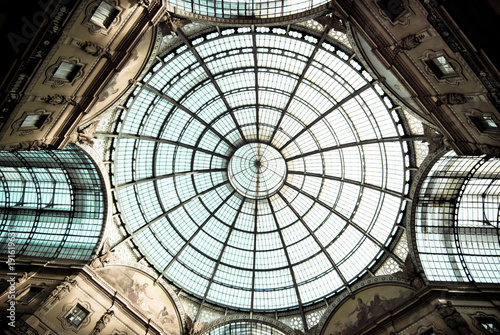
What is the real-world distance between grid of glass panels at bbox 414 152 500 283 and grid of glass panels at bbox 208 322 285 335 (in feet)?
44.8

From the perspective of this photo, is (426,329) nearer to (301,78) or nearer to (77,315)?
(301,78)

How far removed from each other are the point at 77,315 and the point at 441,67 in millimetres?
25860

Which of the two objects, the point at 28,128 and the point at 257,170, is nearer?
the point at 28,128

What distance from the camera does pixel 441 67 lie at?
15602 mm

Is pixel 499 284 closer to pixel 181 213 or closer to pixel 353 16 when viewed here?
pixel 353 16

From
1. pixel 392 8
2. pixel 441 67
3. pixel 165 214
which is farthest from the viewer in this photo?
pixel 165 214

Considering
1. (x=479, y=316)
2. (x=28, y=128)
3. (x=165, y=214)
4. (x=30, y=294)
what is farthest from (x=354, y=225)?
(x=30, y=294)

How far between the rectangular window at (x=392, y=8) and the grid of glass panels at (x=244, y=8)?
20.7ft

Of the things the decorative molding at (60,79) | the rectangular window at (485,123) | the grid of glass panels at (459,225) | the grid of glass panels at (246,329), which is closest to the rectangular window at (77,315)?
the grid of glass panels at (246,329)

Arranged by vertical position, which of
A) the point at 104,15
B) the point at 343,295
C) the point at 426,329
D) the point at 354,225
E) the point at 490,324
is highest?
the point at 354,225

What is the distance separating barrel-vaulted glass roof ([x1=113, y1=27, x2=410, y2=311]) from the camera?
993 inches

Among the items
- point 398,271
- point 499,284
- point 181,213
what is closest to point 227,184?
point 181,213

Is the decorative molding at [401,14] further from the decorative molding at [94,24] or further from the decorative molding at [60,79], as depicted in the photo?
the decorative molding at [60,79]

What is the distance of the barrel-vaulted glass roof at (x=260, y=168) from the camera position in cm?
2522
